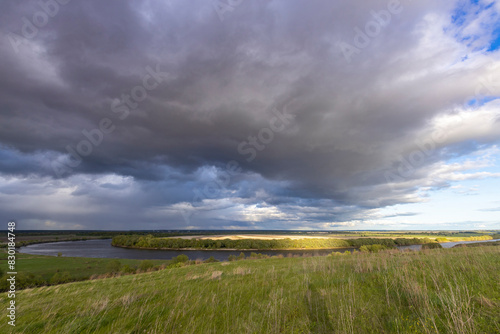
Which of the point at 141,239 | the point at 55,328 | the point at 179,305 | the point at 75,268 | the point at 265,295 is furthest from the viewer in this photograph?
the point at 141,239

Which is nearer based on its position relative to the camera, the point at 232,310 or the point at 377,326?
the point at 377,326

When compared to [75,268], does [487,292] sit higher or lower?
higher

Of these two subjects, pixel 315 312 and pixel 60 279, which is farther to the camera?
pixel 60 279

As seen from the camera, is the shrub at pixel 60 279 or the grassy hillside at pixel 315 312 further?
the shrub at pixel 60 279

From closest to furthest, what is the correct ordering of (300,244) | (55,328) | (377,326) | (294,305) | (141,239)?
(377,326), (55,328), (294,305), (300,244), (141,239)

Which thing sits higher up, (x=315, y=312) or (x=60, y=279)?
(x=315, y=312)

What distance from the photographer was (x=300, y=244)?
15512 centimetres

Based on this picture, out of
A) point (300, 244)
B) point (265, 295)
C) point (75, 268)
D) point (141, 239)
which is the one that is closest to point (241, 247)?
point (300, 244)

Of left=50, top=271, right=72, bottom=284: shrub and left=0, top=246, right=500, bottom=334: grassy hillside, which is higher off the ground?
left=0, top=246, right=500, bottom=334: grassy hillside

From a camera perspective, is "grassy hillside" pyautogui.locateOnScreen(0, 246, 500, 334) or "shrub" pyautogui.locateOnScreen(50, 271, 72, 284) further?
"shrub" pyautogui.locateOnScreen(50, 271, 72, 284)

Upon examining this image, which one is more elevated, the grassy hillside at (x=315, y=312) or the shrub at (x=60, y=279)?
the grassy hillside at (x=315, y=312)

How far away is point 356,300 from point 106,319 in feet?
27.5

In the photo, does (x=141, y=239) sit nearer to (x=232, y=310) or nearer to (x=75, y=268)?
(x=75, y=268)

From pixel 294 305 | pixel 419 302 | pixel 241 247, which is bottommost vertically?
pixel 241 247
